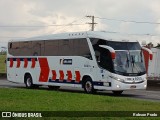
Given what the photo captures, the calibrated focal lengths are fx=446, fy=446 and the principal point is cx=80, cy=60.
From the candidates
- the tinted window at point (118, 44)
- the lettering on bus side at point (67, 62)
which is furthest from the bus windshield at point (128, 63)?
the lettering on bus side at point (67, 62)

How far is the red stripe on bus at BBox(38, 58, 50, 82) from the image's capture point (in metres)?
26.8

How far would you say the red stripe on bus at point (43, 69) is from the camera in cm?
2675

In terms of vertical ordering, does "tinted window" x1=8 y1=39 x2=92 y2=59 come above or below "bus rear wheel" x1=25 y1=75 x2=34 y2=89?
above

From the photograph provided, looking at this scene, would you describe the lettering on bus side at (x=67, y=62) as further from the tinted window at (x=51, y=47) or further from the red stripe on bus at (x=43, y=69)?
the red stripe on bus at (x=43, y=69)

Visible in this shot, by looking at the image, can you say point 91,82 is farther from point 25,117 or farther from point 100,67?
point 25,117

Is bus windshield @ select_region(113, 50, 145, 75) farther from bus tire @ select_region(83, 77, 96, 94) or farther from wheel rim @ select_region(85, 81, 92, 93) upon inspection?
wheel rim @ select_region(85, 81, 92, 93)

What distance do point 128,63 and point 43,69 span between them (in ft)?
21.9

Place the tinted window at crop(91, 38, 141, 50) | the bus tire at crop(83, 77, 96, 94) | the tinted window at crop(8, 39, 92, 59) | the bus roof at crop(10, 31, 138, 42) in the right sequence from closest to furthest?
the tinted window at crop(91, 38, 141, 50), the bus roof at crop(10, 31, 138, 42), the bus tire at crop(83, 77, 96, 94), the tinted window at crop(8, 39, 92, 59)

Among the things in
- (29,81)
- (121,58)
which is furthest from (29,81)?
(121,58)

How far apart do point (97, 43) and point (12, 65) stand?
30.0 feet

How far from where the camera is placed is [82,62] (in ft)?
77.9

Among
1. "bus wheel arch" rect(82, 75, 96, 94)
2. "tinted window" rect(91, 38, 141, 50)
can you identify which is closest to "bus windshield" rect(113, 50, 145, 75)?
"tinted window" rect(91, 38, 141, 50)

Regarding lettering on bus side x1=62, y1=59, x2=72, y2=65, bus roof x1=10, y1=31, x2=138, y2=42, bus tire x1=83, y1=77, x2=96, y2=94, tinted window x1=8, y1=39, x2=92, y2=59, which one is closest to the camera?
bus roof x1=10, y1=31, x2=138, y2=42

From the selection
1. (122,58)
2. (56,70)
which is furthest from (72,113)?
(56,70)
